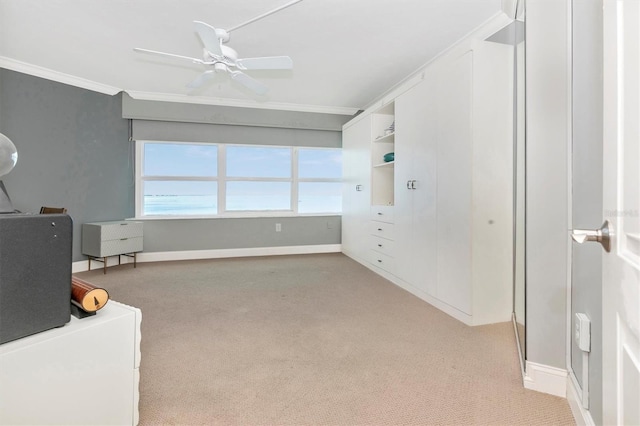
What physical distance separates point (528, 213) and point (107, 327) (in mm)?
1918

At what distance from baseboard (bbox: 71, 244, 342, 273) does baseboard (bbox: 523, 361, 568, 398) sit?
3973 mm

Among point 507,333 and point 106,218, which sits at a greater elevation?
point 106,218

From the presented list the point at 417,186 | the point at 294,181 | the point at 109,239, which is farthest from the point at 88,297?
the point at 294,181

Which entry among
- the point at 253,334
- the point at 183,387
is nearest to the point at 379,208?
the point at 253,334

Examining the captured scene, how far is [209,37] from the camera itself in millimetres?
2119

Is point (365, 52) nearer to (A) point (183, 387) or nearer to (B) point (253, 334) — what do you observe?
(B) point (253, 334)

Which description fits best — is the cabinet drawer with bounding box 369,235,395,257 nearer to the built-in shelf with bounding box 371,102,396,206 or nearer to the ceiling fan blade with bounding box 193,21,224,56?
the built-in shelf with bounding box 371,102,396,206

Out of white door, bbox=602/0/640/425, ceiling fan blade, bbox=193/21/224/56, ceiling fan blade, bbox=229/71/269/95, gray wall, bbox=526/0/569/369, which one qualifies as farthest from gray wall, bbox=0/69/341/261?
white door, bbox=602/0/640/425

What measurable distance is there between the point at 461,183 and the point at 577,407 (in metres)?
1.50

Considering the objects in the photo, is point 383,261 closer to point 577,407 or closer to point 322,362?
point 322,362

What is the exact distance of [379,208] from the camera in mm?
3844

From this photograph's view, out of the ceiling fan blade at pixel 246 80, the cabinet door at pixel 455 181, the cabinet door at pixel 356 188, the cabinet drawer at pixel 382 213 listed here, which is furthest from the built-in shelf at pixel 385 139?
the ceiling fan blade at pixel 246 80

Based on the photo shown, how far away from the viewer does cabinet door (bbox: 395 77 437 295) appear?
8.99ft

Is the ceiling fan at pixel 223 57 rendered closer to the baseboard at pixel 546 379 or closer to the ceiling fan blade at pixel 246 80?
the ceiling fan blade at pixel 246 80
